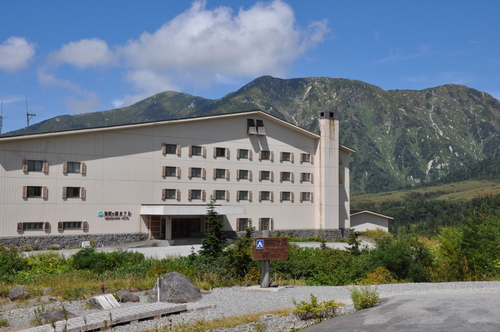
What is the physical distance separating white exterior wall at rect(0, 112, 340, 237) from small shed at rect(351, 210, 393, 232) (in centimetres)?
501

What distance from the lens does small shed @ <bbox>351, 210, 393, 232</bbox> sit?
58594 millimetres

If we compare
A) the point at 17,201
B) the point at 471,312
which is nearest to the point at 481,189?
the point at 17,201

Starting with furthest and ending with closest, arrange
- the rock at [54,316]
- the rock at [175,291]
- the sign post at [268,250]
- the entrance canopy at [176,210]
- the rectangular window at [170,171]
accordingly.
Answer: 1. the rectangular window at [170,171]
2. the entrance canopy at [176,210]
3. the sign post at [268,250]
4. the rock at [175,291]
5. the rock at [54,316]

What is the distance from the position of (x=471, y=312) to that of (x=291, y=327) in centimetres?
441

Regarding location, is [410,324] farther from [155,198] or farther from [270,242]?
[155,198]

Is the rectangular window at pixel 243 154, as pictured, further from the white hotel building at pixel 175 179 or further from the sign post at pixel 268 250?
the sign post at pixel 268 250

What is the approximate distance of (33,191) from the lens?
39.6 m

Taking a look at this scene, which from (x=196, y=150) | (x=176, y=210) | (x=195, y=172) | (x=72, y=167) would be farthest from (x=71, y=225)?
(x=196, y=150)

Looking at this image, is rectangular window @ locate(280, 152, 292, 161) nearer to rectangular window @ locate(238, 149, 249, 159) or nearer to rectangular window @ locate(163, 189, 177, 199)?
rectangular window @ locate(238, 149, 249, 159)

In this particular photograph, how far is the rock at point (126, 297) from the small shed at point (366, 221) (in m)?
43.3

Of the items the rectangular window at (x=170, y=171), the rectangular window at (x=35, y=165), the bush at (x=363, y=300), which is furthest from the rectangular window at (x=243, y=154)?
the bush at (x=363, y=300)

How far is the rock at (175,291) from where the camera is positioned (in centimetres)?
1708

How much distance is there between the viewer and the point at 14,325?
14906 mm

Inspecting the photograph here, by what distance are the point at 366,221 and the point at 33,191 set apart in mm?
37045
